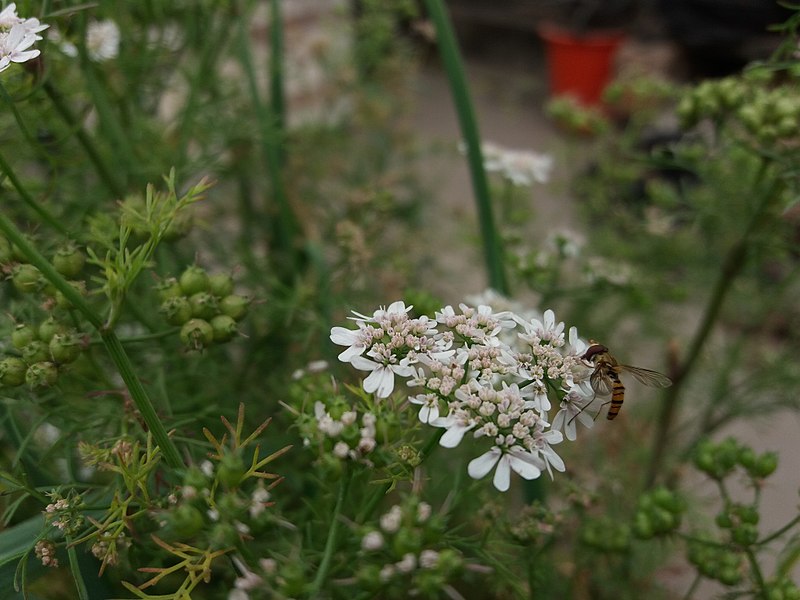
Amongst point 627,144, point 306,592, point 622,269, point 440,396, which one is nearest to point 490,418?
point 440,396

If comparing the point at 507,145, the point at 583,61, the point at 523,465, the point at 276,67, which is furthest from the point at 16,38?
the point at 583,61

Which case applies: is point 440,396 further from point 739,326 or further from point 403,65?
point 739,326

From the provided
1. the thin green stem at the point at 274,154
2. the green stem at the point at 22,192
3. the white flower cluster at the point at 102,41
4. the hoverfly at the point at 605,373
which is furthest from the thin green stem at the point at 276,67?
the hoverfly at the point at 605,373

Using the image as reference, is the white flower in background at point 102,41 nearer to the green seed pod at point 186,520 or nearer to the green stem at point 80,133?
the green stem at point 80,133

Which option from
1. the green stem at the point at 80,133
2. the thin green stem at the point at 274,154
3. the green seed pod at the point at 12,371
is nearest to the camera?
the green seed pod at the point at 12,371

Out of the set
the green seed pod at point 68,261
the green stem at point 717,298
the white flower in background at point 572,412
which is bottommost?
the green stem at point 717,298

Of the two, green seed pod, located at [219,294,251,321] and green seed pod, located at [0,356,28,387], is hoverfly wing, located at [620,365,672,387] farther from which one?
green seed pod, located at [0,356,28,387]

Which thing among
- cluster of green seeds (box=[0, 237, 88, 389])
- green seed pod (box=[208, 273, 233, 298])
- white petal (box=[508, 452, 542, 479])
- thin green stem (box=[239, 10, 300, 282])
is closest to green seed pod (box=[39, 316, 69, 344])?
cluster of green seeds (box=[0, 237, 88, 389])

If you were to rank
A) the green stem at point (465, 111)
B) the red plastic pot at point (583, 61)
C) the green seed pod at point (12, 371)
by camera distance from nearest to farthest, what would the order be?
the green seed pod at point (12, 371) < the green stem at point (465, 111) < the red plastic pot at point (583, 61)
